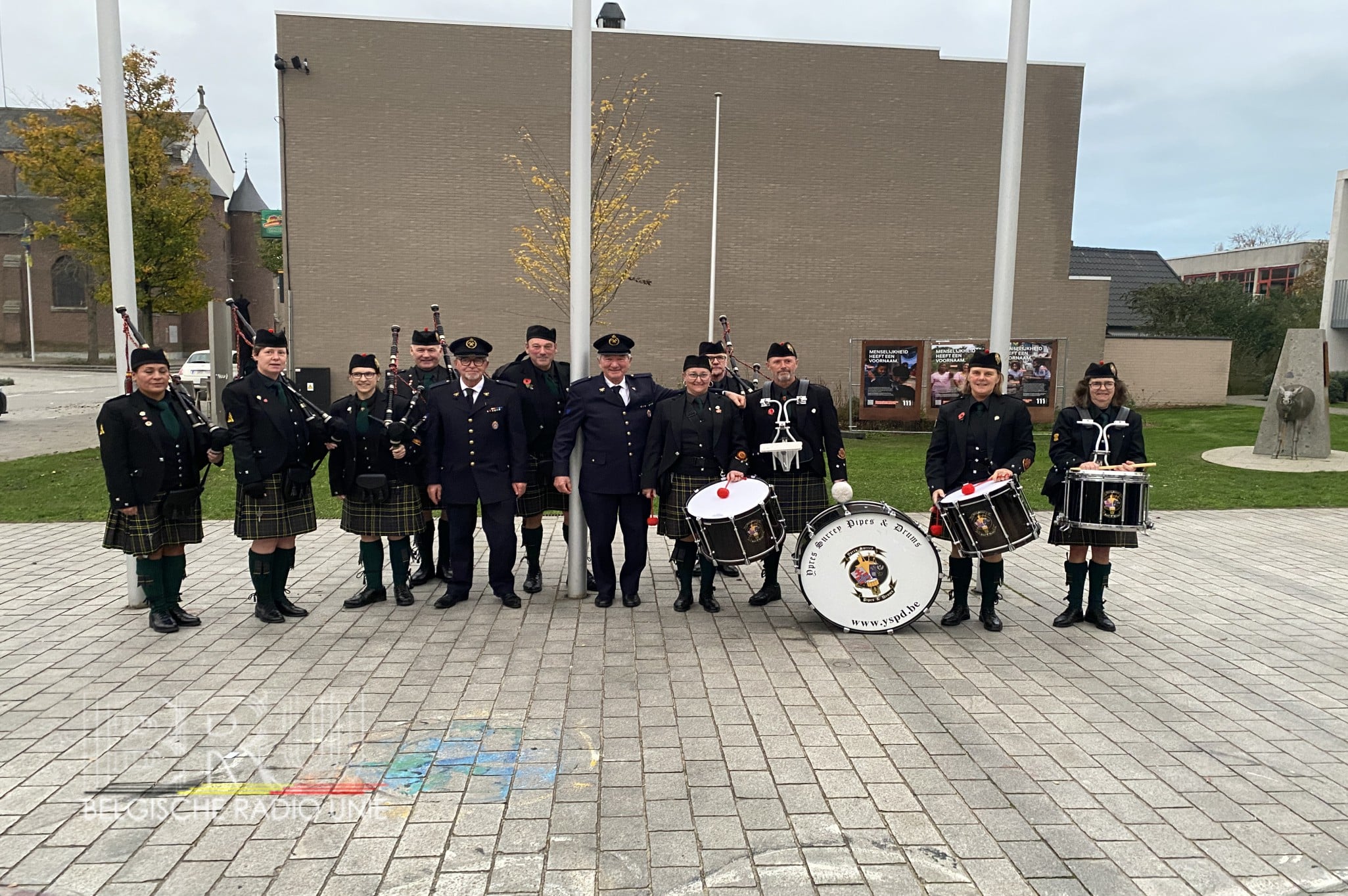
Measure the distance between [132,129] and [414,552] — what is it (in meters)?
20.3

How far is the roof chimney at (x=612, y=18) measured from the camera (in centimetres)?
2564

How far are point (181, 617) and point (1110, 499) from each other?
640 centimetres

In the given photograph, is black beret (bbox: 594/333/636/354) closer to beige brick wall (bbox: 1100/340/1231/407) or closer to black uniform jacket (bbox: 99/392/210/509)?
black uniform jacket (bbox: 99/392/210/509)

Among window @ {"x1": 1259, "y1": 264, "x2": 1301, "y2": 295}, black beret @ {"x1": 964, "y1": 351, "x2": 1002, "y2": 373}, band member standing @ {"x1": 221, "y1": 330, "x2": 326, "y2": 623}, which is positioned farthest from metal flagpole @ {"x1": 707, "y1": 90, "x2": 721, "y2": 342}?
window @ {"x1": 1259, "y1": 264, "x2": 1301, "y2": 295}

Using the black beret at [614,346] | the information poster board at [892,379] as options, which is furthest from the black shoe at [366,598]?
the information poster board at [892,379]

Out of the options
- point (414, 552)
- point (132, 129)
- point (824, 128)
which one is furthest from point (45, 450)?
point (824, 128)

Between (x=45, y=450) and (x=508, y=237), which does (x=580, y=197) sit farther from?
(x=508, y=237)

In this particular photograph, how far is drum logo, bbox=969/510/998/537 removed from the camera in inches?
236

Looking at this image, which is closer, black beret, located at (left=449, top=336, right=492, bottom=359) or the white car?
black beret, located at (left=449, top=336, right=492, bottom=359)

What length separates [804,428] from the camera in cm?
695

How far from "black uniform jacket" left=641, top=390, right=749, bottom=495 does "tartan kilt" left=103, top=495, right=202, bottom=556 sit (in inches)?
125

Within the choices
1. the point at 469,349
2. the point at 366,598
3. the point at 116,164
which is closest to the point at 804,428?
the point at 469,349

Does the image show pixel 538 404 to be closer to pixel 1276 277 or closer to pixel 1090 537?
pixel 1090 537

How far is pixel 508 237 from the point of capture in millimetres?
23531
